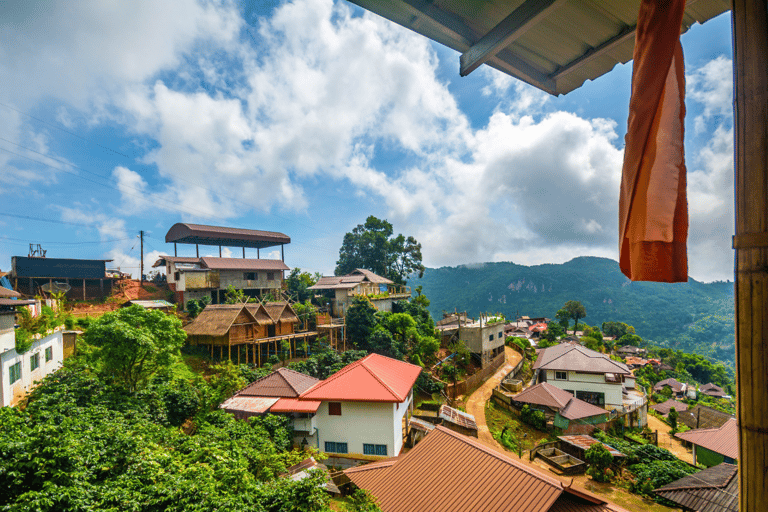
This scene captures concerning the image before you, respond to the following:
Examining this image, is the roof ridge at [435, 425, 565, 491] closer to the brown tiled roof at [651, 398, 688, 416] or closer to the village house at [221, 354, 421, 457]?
the village house at [221, 354, 421, 457]

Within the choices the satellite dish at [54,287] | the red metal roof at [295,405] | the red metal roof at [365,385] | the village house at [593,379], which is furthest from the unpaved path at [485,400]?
the satellite dish at [54,287]

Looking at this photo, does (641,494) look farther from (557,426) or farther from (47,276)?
(47,276)

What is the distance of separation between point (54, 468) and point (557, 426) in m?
20.8

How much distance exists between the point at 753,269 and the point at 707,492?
14.0 metres

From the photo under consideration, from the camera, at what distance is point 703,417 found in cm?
2452


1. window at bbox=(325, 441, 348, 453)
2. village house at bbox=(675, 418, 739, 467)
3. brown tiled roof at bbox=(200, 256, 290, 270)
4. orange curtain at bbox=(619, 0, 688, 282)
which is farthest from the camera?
brown tiled roof at bbox=(200, 256, 290, 270)

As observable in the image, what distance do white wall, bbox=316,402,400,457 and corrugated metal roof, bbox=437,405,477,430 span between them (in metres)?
3.29

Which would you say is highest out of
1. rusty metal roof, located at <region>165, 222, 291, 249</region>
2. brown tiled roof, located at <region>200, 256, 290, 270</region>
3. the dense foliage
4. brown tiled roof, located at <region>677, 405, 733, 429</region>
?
rusty metal roof, located at <region>165, 222, 291, 249</region>

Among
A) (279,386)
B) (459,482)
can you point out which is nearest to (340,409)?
(279,386)

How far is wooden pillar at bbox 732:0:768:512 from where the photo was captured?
117 cm

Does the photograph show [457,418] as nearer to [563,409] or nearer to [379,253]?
[563,409]

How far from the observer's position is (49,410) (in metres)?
9.65

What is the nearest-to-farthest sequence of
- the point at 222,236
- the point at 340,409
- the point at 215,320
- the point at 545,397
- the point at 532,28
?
the point at 532,28
the point at 340,409
the point at 545,397
the point at 215,320
the point at 222,236

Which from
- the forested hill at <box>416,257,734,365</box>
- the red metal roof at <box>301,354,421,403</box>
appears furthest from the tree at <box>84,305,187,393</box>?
the forested hill at <box>416,257,734,365</box>
